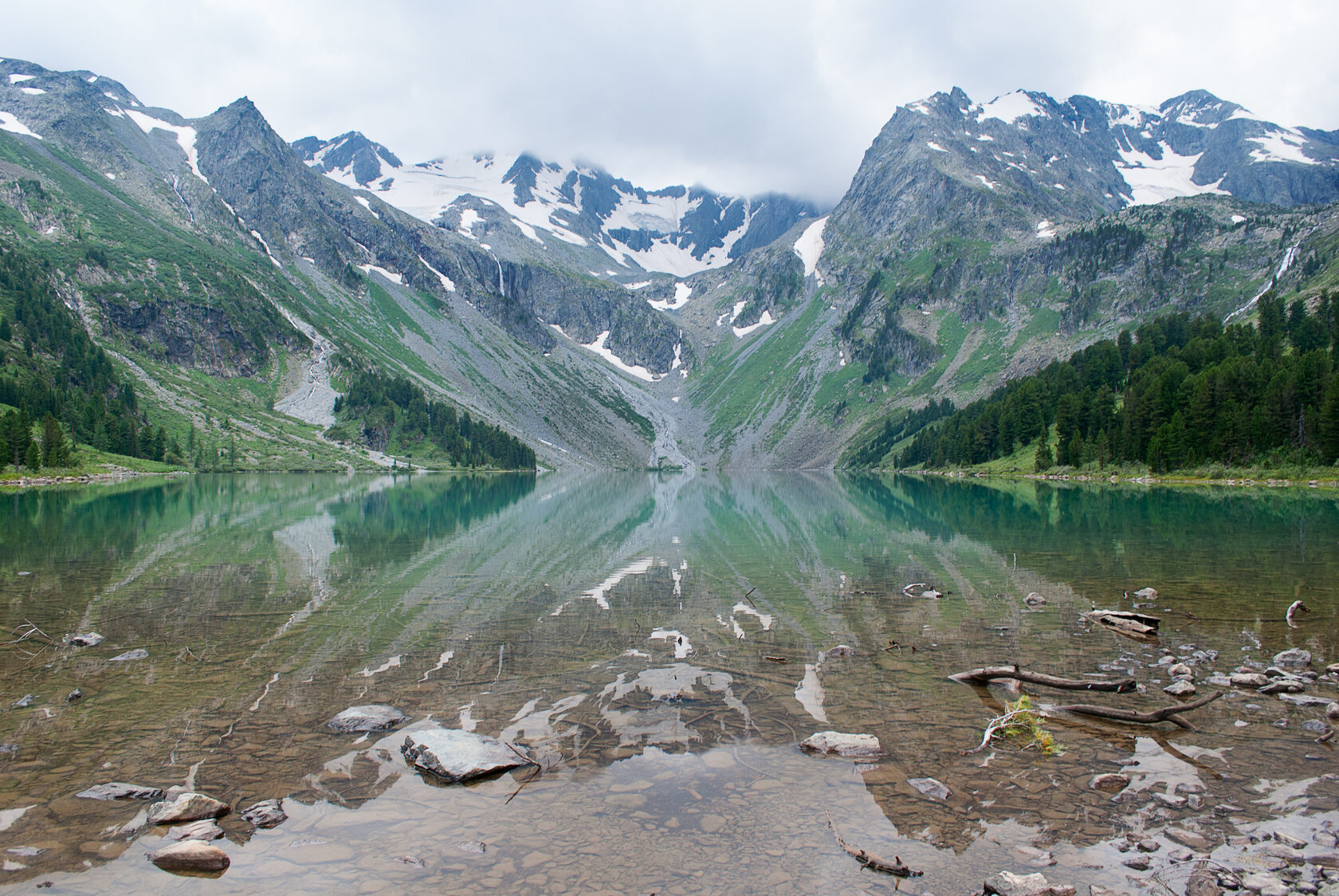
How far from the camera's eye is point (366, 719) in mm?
13320

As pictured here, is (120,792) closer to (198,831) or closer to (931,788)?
(198,831)

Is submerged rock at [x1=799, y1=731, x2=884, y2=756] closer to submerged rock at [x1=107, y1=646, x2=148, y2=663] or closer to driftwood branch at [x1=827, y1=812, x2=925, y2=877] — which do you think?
driftwood branch at [x1=827, y1=812, x2=925, y2=877]

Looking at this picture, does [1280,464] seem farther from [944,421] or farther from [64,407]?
[64,407]

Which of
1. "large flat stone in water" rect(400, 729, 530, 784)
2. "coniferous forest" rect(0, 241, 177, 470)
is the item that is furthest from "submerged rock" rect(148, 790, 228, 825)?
"coniferous forest" rect(0, 241, 177, 470)

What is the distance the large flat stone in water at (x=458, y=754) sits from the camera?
11102 millimetres

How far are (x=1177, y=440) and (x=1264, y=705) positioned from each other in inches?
3710

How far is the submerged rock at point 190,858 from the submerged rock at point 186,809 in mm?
827

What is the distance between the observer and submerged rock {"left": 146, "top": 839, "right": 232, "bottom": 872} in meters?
8.51

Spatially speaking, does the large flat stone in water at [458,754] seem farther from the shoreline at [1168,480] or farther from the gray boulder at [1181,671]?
the shoreline at [1168,480]

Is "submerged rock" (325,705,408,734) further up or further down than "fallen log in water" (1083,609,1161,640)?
further down

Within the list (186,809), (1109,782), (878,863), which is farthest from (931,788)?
(186,809)

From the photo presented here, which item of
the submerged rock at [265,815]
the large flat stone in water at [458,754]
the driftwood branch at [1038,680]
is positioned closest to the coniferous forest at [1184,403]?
the driftwood branch at [1038,680]

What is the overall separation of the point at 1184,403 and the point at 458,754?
109 metres

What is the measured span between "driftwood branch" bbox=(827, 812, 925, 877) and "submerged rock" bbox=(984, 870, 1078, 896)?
817 mm
